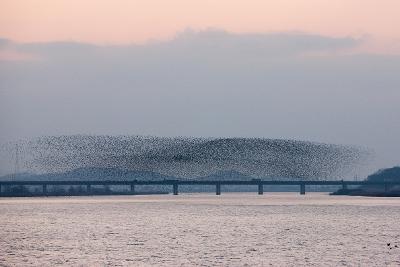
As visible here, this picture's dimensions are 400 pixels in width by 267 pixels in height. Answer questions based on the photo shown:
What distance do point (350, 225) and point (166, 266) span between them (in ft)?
191

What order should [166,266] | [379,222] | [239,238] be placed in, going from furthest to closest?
[379,222], [239,238], [166,266]

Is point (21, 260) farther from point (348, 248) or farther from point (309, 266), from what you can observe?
point (348, 248)

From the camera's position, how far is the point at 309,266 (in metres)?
67.2

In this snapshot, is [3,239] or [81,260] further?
[3,239]

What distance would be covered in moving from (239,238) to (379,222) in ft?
133

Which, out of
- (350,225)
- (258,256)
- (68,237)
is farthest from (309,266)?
(350,225)

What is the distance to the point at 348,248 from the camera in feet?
271

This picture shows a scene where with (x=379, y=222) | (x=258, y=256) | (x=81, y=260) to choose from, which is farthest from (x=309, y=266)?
(x=379, y=222)

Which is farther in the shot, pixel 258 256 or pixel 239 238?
pixel 239 238

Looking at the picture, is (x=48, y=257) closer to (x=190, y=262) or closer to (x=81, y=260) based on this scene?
(x=81, y=260)

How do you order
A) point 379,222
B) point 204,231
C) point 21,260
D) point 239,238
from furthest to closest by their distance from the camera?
point 379,222, point 204,231, point 239,238, point 21,260

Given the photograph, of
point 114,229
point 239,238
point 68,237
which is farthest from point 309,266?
point 114,229

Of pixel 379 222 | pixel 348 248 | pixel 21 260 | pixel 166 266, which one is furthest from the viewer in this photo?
pixel 379 222

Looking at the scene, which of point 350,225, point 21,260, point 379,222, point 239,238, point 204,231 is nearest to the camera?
point 21,260
